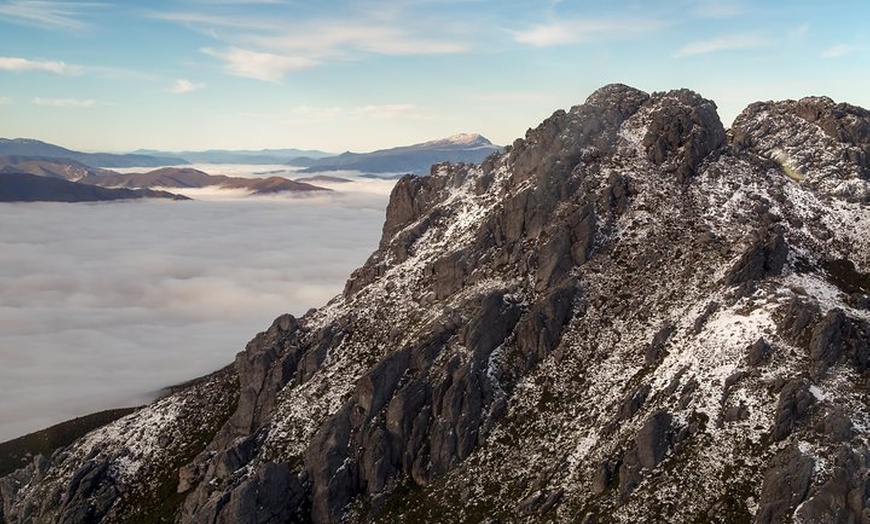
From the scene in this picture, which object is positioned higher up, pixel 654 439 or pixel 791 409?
pixel 791 409

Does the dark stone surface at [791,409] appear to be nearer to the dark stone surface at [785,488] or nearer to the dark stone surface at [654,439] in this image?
the dark stone surface at [785,488]

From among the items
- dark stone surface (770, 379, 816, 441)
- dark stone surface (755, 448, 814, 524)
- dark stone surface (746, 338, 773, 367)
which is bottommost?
dark stone surface (755, 448, 814, 524)

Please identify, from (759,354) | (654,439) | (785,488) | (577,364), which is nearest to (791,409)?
(759,354)

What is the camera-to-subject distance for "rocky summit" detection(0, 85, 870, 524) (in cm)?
5903

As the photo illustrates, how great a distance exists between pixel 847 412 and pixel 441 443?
135ft

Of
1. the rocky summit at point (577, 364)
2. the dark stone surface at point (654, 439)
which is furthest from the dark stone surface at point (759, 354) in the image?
the dark stone surface at point (654, 439)

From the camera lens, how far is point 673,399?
63906mm

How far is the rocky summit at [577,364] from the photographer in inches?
2324

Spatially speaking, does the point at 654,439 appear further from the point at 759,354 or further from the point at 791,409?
the point at 759,354

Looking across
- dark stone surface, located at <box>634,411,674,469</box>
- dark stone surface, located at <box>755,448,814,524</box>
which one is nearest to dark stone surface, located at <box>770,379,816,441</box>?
dark stone surface, located at <box>755,448,814,524</box>

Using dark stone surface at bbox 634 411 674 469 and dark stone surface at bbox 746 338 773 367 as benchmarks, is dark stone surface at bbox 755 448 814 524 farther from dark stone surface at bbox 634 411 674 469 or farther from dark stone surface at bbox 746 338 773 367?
dark stone surface at bbox 746 338 773 367

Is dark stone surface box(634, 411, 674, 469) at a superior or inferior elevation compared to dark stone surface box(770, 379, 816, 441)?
inferior

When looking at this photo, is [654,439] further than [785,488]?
Yes

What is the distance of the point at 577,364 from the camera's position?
246 ft
